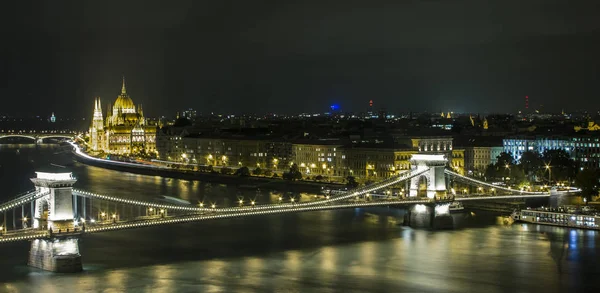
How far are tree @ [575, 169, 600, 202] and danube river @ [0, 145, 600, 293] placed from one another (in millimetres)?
4198

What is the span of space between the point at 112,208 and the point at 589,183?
1486cm

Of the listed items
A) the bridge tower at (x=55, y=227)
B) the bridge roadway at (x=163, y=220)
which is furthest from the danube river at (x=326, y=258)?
the bridge roadway at (x=163, y=220)

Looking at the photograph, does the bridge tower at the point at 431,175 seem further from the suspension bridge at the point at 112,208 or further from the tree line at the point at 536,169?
the tree line at the point at 536,169

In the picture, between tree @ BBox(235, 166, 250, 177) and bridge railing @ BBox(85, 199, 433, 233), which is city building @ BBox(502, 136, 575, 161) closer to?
tree @ BBox(235, 166, 250, 177)

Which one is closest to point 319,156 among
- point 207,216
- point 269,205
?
point 269,205

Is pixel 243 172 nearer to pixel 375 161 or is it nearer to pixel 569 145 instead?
pixel 375 161

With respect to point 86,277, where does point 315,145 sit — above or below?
above

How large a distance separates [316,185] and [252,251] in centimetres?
1759

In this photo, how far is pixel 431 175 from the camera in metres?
30.5

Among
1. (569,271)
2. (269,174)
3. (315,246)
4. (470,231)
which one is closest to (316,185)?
(269,174)

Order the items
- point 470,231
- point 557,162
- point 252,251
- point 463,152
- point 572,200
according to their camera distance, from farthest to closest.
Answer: point 463,152 < point 557,162 < point 572,200 < point 470,231 < point 252,251

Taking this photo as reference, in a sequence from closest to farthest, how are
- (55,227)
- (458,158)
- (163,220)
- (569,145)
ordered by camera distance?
(55,227), (163,220), (569,145), (458,158)

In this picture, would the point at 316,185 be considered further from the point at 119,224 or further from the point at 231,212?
the point at 119,224

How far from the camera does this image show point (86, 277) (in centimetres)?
2005
